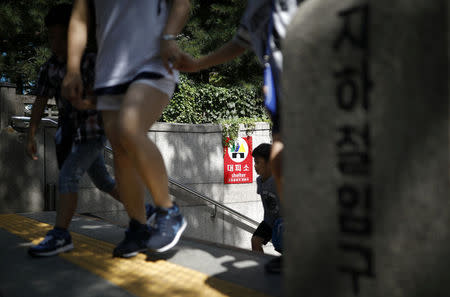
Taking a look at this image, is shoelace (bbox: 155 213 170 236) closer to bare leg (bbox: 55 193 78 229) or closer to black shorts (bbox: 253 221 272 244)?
bare leg (bbox: 55 193 78 229)

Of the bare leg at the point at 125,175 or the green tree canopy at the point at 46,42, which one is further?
the green tree canopy at the point at 46,42

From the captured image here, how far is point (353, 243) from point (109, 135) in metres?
1.73

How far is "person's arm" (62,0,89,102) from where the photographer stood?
245 centimetres

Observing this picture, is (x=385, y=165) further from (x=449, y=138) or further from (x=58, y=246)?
(x=58, y=246)

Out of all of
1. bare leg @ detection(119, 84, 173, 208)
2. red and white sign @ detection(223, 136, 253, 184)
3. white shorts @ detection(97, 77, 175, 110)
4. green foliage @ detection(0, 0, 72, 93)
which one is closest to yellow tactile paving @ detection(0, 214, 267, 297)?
bare leg @ detection(119, 84, 173, 208)

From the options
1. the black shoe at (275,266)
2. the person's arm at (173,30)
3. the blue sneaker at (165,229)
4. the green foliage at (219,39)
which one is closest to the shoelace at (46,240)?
the blue sneaker at (165,229)

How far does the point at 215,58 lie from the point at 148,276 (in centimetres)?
113

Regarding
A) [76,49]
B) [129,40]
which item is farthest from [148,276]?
[76,49]

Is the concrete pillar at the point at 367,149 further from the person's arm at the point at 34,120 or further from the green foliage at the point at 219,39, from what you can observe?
the green foliage at the point at 219,39

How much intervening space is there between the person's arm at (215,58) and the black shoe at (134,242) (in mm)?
929

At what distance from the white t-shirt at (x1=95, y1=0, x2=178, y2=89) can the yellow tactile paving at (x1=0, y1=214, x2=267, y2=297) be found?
3.23 ft

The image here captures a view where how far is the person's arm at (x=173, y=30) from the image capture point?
2258 mm

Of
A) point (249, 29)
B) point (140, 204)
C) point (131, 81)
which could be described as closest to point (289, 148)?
point (249, 29)

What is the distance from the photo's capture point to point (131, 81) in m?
2.33
